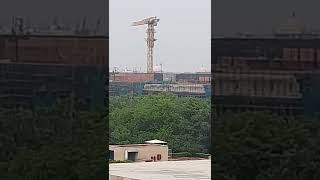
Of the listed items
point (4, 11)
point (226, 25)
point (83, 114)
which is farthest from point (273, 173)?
point (4, 11)

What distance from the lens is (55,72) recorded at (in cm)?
292

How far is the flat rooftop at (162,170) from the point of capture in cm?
372

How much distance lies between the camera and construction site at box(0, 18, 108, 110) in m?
2.88

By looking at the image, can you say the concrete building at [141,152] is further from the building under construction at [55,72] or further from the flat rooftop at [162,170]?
the building under construction at [55,72]

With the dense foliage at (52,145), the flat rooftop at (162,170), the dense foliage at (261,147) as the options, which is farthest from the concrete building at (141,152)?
the dense foliage at (261,147)

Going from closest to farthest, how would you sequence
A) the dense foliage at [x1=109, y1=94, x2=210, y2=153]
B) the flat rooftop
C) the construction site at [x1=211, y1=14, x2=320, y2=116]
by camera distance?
1. the construction site at [x1=211, y1=14, x2=320, y2=116]
2. the flat rooftop
3. the dense foliage at [x1=109, y1=94, x2=210, y2=153]

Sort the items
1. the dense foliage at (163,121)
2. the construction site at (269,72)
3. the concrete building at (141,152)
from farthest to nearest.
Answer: the dense foliage at (163,121), the concrete building at (141,152), the construction site at (269,72)

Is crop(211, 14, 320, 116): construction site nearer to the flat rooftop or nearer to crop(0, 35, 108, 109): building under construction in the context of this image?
crop(0, 35, 108, 109): building under construction

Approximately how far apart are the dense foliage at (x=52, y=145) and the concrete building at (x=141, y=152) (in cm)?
166

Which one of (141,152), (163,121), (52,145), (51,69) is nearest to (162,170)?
(141,152)

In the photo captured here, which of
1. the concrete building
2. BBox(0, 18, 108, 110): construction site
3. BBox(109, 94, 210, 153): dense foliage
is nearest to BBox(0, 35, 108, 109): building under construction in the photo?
BBox(0, 18, 108, 110): construction site

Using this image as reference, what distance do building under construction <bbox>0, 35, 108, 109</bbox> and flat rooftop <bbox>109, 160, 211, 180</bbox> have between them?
77cm

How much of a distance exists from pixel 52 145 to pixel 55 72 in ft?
1.01

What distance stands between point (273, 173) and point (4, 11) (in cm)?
129
